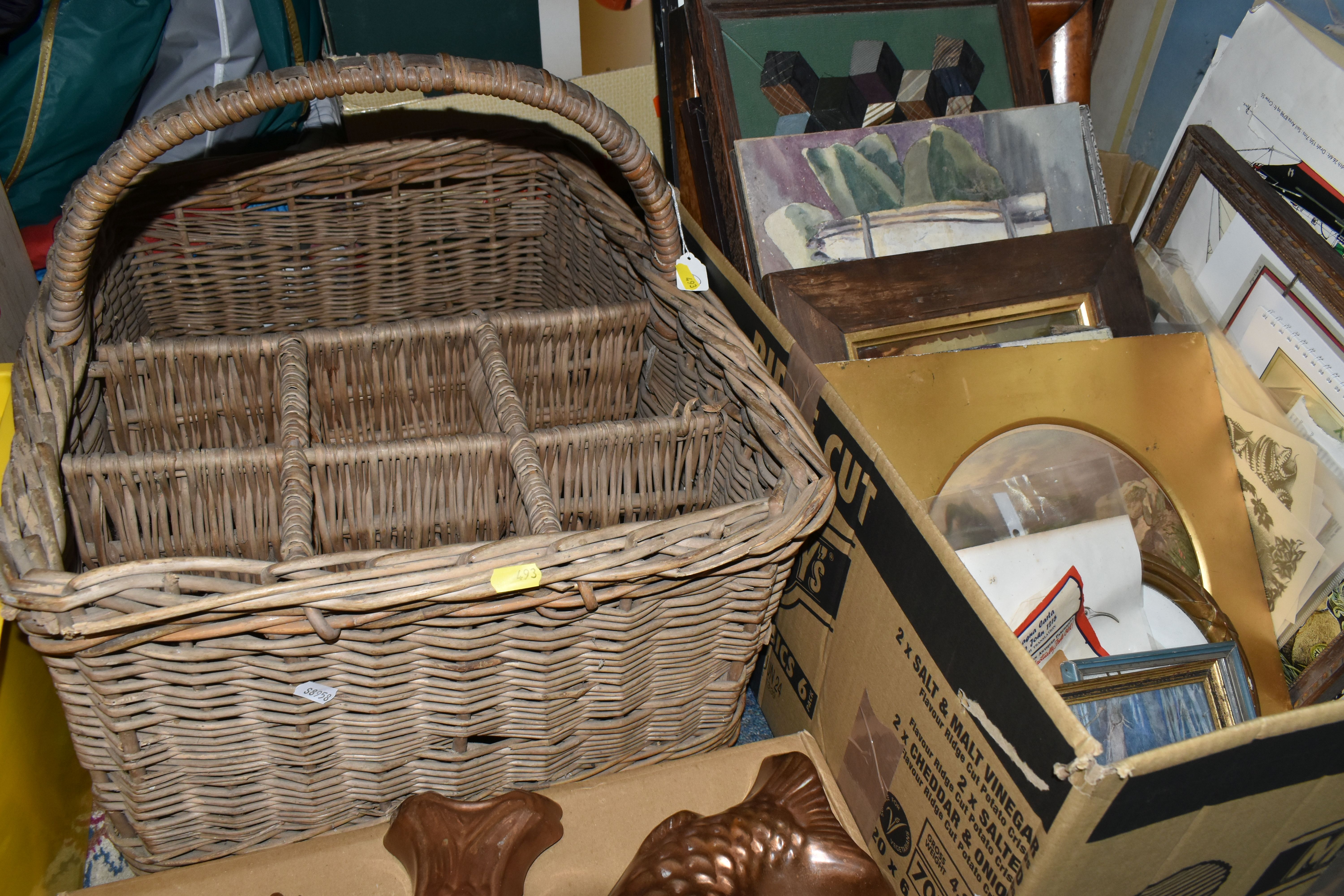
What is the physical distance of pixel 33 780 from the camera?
0.77 metres

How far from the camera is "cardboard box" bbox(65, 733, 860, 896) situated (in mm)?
705

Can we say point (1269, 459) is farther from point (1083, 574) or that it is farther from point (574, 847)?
point (574, 847)

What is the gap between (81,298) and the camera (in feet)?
2.47

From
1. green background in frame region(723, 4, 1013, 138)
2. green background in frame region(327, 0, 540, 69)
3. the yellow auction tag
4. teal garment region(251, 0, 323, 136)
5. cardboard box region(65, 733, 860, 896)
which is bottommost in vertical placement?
cardboard box region(65, 733, 860, 896)

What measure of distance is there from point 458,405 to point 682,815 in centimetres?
53

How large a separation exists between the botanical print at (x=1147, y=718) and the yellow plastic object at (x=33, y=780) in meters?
0.85

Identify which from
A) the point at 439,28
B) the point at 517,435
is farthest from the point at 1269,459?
the point at 439,28

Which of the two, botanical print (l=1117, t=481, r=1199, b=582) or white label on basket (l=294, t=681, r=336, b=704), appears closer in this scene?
white label on basket (l=294, t=681, r=336, b=704)

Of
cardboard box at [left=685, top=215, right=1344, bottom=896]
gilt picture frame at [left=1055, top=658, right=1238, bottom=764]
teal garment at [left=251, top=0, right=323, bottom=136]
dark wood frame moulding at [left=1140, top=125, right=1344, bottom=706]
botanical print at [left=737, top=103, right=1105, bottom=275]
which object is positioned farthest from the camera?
teal garment at [left=251, top=0, right=323, bottom=136]

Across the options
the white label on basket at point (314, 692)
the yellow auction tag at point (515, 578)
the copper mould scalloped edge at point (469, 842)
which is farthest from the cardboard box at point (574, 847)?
the yellow auction tag at point (515, 578)

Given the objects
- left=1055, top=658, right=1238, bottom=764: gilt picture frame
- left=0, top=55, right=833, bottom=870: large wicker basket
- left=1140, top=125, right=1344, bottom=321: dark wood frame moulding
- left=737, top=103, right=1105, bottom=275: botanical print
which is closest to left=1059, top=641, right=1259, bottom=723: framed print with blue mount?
left=1055, top=658, right=1238, bottom=764: gilt picture frame

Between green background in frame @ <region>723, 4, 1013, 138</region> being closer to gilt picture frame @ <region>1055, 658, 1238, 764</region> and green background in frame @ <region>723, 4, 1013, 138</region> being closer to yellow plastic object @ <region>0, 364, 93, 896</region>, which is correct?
gilt picture frame @ <region>1055, 658, 1238, 764</region>

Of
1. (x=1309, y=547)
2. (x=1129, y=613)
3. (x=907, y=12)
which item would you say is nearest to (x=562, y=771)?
(x=1129, y=613)

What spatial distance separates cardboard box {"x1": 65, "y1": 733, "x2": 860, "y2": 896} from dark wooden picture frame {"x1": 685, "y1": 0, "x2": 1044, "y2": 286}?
19.0 inches
